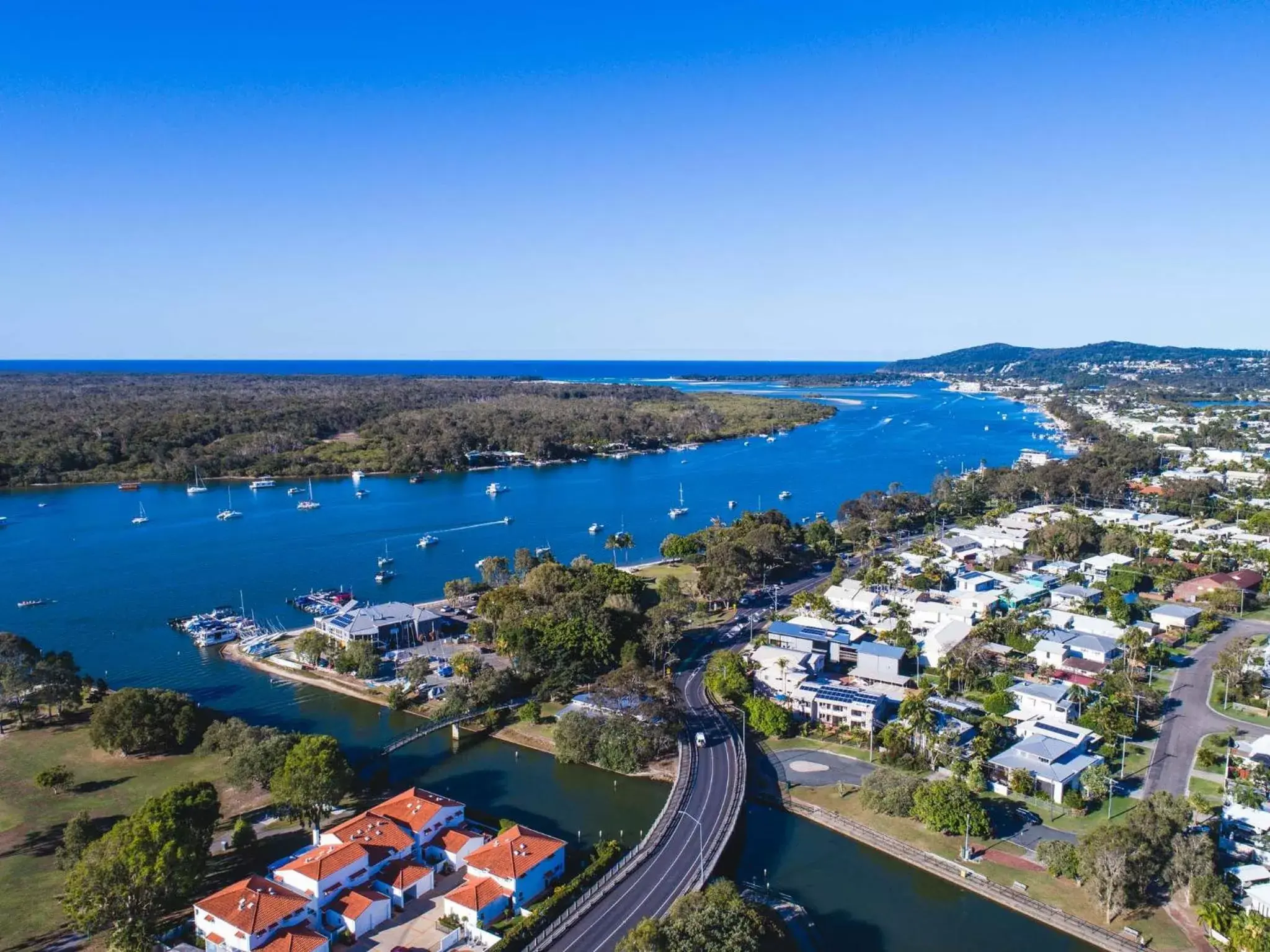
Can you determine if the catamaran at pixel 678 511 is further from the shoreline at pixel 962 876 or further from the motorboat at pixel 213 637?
the shoreline at pixel 962 876

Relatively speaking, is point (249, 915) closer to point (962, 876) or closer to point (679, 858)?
point (679, 858)

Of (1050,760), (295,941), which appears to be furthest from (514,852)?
(1050,760)

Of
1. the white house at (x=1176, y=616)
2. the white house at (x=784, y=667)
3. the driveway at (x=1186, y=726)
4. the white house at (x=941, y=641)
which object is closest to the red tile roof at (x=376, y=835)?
the white house at (x=784, y=667)

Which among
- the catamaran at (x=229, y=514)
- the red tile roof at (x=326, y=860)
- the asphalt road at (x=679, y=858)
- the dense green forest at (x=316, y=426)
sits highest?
the dense green forest at (x=316, y=426)

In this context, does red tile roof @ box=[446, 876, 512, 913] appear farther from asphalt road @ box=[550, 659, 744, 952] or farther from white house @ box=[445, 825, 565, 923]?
asphalt road @ box=[550, 659, 744, 952]

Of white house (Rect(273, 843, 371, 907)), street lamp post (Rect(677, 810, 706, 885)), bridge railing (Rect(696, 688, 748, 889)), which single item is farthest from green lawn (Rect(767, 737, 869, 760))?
white house (Rect(273, 843, 371, 907))

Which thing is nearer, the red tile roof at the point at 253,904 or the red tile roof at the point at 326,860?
the red tile roof at the point at 253,904
